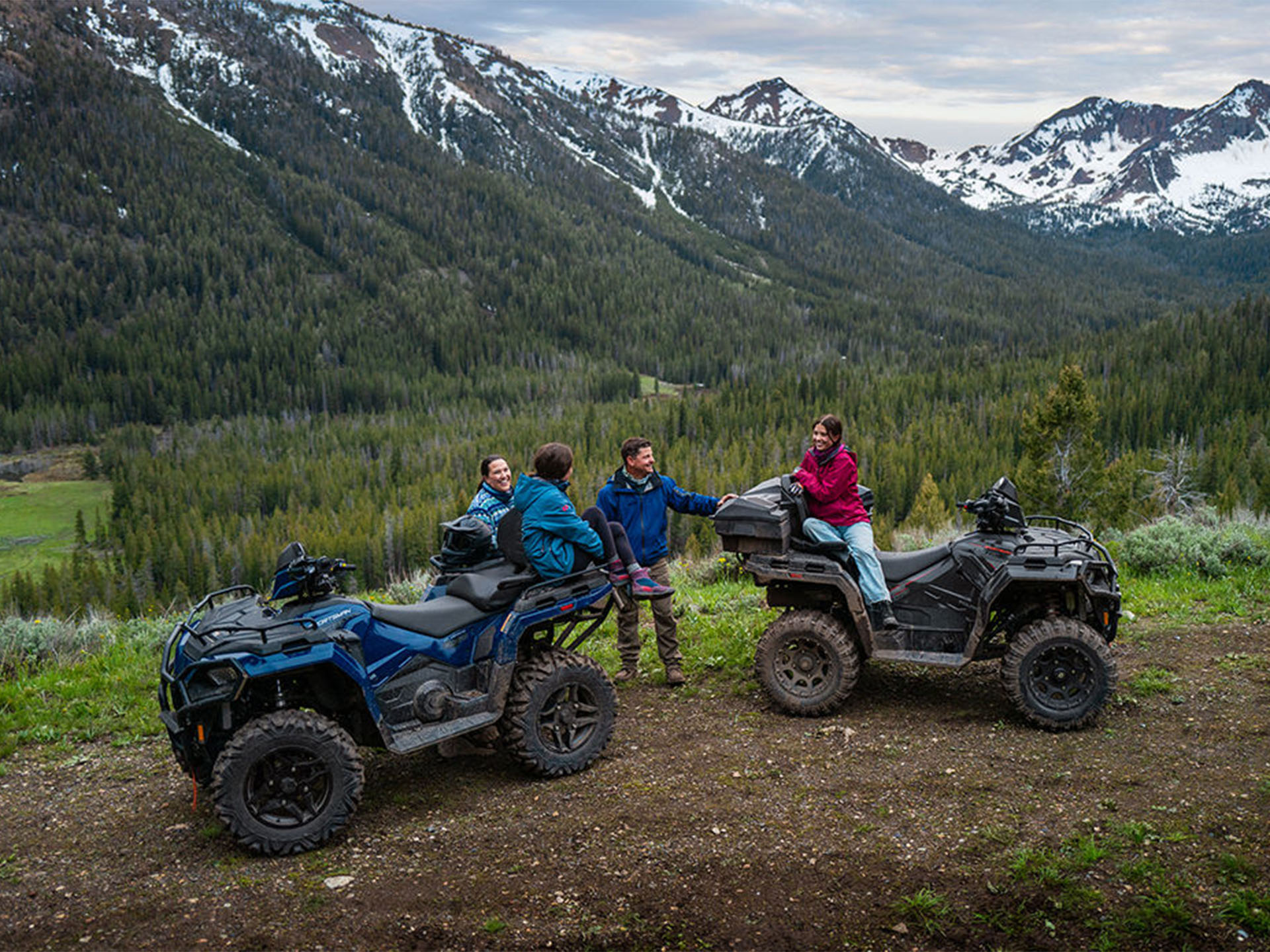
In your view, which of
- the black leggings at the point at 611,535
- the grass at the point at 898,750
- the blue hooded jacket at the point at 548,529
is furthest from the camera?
the black leggings at the point at 611,535

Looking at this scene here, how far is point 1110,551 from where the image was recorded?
44.2 ft

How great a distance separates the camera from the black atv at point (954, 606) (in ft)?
24.6

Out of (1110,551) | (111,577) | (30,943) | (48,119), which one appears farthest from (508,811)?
(48,119)

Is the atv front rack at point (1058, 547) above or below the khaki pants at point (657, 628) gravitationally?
above

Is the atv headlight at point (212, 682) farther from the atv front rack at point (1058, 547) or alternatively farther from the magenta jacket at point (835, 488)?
the atv front rack at point (1058, 547)

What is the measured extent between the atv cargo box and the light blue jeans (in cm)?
27

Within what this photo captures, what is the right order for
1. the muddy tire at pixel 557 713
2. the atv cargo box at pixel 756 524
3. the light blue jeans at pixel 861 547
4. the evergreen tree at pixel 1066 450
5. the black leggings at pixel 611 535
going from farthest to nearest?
the evergreen tree at pixel 1066 450, the atv cargo box at pixel 756 524, the black leggings at pixel 611 535, the light blue jeans at pixel 861 547, the muddy tire at pixel 557 713

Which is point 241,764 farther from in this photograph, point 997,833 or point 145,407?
point 145,407

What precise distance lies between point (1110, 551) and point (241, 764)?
40.8 feet

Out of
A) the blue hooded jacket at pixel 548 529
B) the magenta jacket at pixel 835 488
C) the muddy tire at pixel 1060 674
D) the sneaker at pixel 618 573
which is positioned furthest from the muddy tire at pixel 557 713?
the muddy tire at pixel 1060 674

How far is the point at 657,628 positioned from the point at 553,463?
8.45 feet

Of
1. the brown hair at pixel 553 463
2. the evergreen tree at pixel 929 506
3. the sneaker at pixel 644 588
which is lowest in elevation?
the evergreen tree at pixel 929 506

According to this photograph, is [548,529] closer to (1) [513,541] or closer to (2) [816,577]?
(1) [513,541]

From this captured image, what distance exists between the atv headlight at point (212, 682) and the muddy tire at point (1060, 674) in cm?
601
